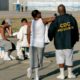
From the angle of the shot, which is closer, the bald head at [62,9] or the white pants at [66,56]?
the bald head at [62,9]

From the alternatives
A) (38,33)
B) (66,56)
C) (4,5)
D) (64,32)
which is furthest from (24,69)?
(4,5)

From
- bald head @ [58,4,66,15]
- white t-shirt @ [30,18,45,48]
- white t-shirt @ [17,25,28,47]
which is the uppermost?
bald head @ [58,4,66,15]

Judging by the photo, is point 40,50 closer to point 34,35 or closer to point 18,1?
point 34,35

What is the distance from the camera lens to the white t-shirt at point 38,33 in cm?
1048

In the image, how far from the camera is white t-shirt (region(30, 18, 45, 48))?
1048 cm

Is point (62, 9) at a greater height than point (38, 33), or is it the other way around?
point (62, 9)

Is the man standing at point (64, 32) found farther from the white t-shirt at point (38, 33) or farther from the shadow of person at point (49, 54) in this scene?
the shadow of person at point (49, 54)

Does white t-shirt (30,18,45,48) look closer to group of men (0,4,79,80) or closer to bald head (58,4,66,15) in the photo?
group of men (0,4,79,80)

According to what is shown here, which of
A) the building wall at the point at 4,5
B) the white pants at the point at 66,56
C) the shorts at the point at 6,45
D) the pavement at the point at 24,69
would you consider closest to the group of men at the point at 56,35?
the white pants at the point at 66,56

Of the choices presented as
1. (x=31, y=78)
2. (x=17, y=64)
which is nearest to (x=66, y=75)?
(x=31, y=78)

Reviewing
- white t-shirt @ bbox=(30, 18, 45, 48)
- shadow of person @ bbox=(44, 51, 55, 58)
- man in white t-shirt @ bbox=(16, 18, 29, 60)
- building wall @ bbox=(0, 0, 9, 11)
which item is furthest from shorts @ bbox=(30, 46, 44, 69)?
building wall @ bbox=(0, 0, 9, 11)

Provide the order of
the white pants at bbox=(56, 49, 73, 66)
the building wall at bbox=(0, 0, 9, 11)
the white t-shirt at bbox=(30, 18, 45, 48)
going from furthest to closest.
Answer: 1. the building wall at bbox=(0, 0, 9, 11)
2. the white pants at bbox=(56, 49, 73, 66)
3. the white t-shirt at bbox=(30, 18, 45, 48)

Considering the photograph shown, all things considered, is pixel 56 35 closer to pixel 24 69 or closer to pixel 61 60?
pixel 61 60

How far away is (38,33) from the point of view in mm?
A: 10508
